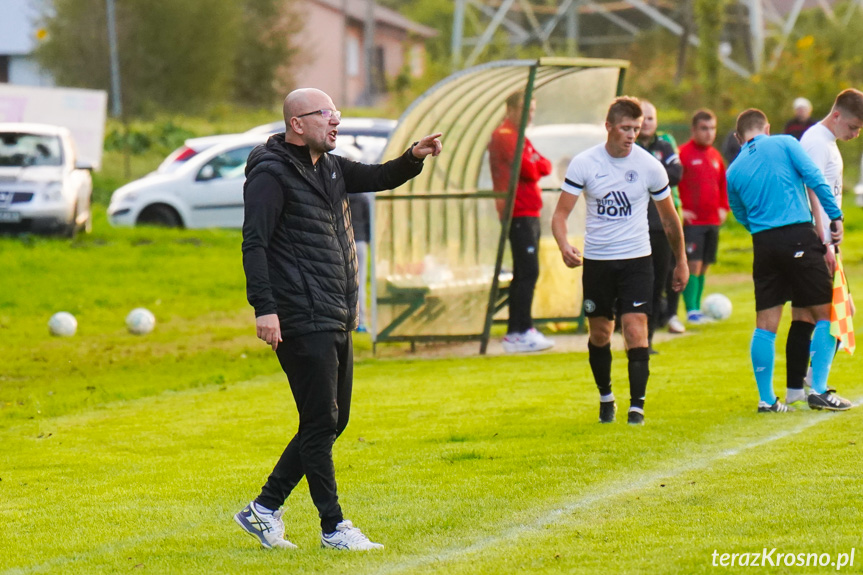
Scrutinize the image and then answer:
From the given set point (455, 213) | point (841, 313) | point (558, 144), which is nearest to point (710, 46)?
point (558, 144)

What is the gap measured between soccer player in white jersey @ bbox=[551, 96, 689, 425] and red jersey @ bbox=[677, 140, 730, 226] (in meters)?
5.55

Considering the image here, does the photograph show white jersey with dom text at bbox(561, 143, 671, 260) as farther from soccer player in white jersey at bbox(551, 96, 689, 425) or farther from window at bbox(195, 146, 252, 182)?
window at bbox(195, 146, 252, 182)

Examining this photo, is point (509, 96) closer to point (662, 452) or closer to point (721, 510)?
point (662, 452)

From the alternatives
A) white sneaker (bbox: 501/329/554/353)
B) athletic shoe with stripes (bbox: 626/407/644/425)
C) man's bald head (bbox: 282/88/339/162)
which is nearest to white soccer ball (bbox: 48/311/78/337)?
white sneaker (bbox: 501/329/554/353)

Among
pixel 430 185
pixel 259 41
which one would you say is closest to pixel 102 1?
pixel 259 41

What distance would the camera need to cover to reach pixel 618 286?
27.1ft

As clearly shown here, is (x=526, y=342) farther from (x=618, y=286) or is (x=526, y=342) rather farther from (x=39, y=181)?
(x=39, y=181)

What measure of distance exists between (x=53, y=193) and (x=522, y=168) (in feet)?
37.6

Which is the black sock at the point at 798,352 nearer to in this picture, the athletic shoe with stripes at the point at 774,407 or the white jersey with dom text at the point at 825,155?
the athletic shoe with stripes at the point at 774,407

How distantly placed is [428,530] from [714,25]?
31047 mm

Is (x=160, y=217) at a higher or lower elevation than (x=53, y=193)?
lower

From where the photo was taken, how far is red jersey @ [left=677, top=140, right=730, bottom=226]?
1371 centimetres

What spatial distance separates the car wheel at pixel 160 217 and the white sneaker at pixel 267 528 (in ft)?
60.7

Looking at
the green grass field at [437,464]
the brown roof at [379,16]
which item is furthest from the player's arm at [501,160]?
the brown roof at [379,16]
